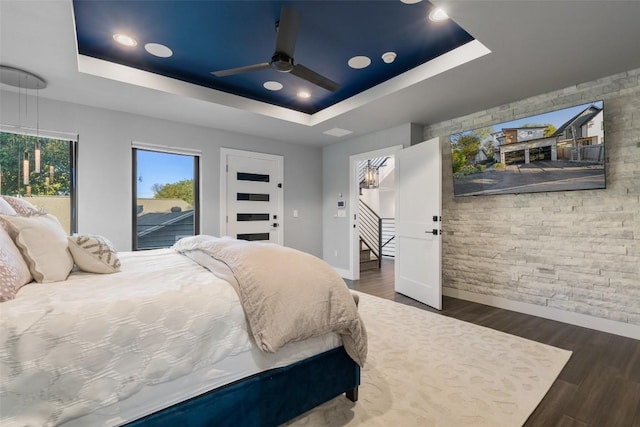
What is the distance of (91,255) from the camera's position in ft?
5.66

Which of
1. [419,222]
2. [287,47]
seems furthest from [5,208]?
[419,222]

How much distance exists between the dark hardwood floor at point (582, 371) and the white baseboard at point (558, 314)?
8 cm

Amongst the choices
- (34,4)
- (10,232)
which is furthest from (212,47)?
(10,232)

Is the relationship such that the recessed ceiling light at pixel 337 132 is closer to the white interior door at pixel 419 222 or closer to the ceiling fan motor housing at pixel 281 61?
the white interior door at pixel 419 222

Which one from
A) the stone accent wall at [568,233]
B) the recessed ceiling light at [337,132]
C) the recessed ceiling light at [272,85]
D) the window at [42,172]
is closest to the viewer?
the stone accent wall at [568,233]

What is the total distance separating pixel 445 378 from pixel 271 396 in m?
1.32

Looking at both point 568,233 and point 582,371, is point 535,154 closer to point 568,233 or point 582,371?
point 568,233

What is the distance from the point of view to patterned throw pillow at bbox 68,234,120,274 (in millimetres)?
1705

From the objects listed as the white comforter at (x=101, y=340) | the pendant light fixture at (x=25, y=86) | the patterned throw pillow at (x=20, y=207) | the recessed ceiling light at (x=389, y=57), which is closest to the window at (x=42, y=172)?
the pendant light fixture at (x=25, y=86)

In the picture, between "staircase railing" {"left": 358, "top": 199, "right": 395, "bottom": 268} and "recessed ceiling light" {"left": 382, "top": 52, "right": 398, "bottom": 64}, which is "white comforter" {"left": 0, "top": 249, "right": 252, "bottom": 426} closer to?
"recessed ceiling light" {"left": 382, "top": 52, "right": 398, "bottom": 64}

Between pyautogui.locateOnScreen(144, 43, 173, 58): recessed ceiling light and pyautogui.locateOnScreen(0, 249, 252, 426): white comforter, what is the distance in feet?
7.39

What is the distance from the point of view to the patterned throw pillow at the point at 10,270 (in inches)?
46.5

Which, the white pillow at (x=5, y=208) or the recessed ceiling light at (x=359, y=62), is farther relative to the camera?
the recessed ceiling light at (x=359, y=62)

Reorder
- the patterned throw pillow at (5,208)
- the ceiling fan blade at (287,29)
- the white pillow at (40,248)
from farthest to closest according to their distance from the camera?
the ceiling fan blade at (287,29)
the patterned throw pillow at (5,208)
the white pillow at (40,248)
